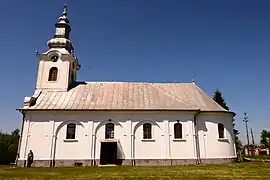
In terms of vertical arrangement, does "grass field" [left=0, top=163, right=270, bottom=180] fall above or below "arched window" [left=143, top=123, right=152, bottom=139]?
below

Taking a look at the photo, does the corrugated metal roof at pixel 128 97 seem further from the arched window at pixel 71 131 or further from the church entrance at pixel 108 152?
the church entrance at pixel 108 152

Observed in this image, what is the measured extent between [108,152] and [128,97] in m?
6.29

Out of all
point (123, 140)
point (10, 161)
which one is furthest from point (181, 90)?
point (10, 161)

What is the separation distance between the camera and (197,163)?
2317cm

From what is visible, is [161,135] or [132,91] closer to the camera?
[161,135]

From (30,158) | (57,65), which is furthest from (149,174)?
(57,65)

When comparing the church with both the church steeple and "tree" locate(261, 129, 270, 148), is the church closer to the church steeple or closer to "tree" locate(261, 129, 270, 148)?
the church steeple

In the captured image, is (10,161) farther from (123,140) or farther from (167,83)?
(167,83)

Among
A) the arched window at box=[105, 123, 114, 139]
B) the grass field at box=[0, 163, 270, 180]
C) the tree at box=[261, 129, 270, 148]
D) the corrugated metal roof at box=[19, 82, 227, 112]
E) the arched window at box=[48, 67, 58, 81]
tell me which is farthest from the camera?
the tree at box=[261, 129, 270, 148]

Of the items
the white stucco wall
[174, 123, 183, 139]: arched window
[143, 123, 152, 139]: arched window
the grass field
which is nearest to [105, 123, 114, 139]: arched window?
the white stucco wall

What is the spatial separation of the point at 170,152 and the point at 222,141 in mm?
5675

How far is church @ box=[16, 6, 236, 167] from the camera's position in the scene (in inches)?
898

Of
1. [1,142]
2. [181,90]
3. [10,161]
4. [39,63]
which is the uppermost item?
[39,63]

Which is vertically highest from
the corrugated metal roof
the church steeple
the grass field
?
the church steeple
